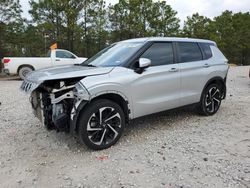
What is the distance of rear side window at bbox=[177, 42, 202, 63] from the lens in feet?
18.3

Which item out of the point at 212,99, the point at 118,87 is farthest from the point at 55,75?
the point at 212,99

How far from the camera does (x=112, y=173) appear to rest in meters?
3.67

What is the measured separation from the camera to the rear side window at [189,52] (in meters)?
5.57

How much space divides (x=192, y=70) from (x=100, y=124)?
94.8 inches

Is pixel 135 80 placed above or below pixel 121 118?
above

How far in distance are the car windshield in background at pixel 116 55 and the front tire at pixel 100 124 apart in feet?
2.77

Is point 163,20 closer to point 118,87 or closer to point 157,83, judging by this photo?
point 157,83

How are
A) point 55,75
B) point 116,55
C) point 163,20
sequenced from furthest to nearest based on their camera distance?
1. point 163,20
2. point 116,55
3. point 55,75

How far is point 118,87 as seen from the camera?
14.5 ft

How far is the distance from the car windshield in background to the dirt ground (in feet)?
4.43

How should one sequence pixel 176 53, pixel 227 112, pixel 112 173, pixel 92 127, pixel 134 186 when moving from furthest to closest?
pixel 227 112 → pixel 176 53 → pixel 92 127 → pixel 112 173 → pixel 134 186

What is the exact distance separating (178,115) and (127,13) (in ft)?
75.8

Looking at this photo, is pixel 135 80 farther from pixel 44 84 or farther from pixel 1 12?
pixel 1 12

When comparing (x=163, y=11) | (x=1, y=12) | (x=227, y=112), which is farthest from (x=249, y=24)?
(x=227, y=112)
